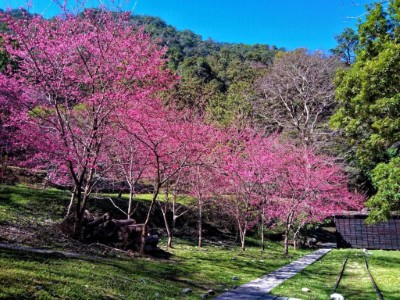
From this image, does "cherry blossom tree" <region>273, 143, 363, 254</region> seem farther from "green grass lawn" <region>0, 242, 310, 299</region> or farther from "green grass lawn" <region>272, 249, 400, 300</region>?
"green grass lawn" <region>0, 242, 310, 299</region>

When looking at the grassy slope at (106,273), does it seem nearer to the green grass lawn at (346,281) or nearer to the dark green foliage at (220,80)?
the green grass lawn at (346,281)

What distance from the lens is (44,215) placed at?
1296 centimetres

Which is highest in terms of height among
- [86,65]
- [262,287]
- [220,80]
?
[220,80]

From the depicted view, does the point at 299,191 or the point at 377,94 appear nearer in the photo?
the point at 377,94

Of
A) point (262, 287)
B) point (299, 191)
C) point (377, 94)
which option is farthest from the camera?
point (299, 191)

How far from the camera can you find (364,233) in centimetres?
2330

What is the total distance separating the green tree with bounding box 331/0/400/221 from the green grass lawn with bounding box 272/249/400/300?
1937mm

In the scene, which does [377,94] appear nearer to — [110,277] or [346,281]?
[346,281]

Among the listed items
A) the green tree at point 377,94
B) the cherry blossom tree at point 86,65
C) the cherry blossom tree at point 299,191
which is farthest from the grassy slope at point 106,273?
the green tree at point 377,94

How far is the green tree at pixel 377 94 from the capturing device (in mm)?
11430

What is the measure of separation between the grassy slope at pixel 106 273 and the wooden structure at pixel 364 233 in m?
12.5

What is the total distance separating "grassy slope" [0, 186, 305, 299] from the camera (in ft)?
16.4

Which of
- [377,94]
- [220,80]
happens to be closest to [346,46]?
[220,80]

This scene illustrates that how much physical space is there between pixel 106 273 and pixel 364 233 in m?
21.1
